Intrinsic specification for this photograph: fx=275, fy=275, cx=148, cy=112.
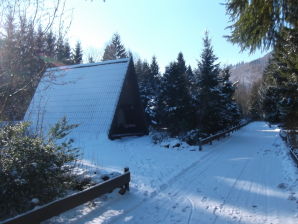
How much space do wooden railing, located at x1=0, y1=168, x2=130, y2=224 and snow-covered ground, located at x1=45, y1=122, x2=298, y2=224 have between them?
0.35m

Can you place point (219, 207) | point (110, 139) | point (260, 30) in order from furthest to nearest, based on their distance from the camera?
point (110, 139), point (219, 207), point (260, 30)

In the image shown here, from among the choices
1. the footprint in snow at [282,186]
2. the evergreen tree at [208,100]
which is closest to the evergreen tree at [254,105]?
the evergreen tree at [208,100]

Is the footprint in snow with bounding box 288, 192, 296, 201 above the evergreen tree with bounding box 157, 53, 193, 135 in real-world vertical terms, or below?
below

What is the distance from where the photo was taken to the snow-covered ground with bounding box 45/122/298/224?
19.8 feet

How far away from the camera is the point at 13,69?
535cm

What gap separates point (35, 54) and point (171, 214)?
4512 millimetres

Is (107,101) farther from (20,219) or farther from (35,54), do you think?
(20,219)

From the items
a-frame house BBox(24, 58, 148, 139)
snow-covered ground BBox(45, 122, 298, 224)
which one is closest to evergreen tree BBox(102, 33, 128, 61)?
a-frame house BBox(24, 58, 148, 139)

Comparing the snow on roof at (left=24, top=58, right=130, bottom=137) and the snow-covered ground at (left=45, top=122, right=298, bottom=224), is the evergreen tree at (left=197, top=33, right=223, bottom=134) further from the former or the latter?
the snow-covered ground at (left=45, top=122, right=298, bottom=224)

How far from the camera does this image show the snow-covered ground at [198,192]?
6.04m

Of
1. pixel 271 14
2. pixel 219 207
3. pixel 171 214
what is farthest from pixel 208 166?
pixel 271 14

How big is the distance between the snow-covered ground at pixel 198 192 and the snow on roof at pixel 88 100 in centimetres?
605

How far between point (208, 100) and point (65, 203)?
20.1 metres

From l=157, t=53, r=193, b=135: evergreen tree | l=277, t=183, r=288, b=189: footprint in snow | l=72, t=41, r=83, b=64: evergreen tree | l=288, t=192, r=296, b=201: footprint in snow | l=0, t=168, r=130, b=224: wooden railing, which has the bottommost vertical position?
l=277, t=183, r=288, b=189: footprint in snow
